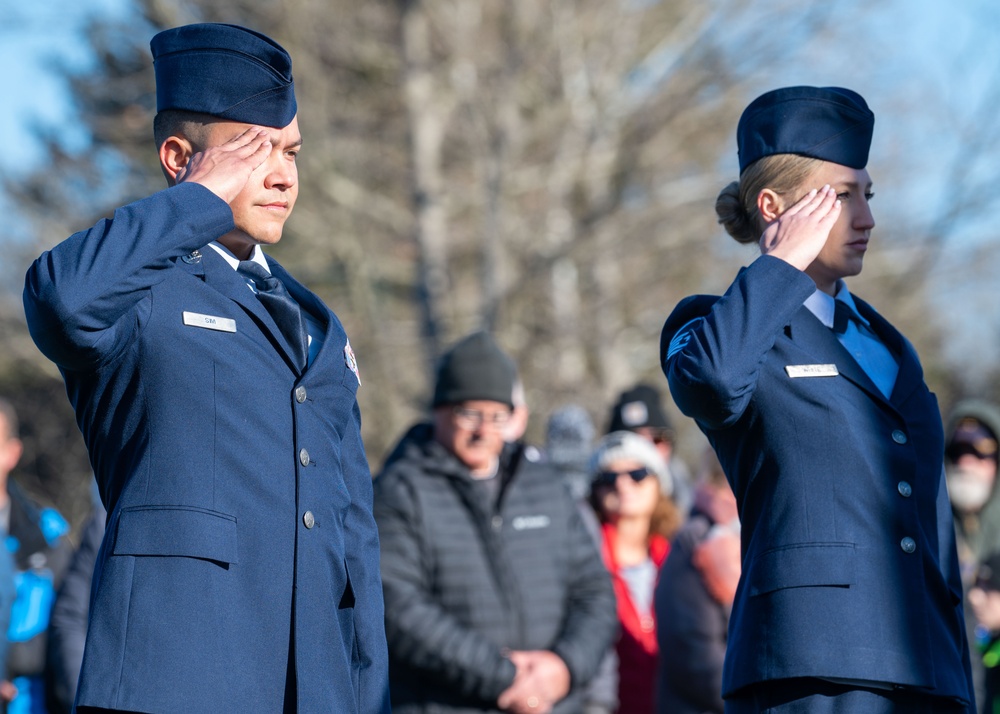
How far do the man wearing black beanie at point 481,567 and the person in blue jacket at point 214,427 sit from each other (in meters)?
2.02

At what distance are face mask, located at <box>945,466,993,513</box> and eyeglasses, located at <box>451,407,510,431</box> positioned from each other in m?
2.35

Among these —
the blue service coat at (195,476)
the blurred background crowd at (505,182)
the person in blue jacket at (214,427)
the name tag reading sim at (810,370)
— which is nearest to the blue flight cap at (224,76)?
the person in blue jacket at (214,427)

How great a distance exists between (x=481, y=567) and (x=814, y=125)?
248 centimetres

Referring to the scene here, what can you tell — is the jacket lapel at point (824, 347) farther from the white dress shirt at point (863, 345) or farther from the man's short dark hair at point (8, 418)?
the man's short dark hair at point (8, 418)

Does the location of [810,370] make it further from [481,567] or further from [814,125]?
[481,567]

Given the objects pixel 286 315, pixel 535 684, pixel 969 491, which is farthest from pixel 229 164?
pixel 969 491

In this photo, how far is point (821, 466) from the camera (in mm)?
2854

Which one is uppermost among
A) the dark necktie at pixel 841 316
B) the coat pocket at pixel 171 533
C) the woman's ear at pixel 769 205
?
the woman's ear at pixel 769 205

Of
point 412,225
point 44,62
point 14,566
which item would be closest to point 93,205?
point 44,62

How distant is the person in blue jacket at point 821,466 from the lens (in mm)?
2773

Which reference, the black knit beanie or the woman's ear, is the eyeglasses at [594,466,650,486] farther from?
the woman's ear

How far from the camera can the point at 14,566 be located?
5.94 m

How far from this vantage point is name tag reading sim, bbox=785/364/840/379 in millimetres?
2922

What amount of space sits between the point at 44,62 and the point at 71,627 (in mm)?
13798
